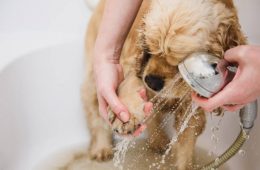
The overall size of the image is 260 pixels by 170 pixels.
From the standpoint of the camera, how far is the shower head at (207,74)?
0.88 metres

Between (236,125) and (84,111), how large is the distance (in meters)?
0.48

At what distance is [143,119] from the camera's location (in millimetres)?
1093

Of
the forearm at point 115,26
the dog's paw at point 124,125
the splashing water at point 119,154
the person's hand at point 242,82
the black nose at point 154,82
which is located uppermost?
the forearm at point 115,26

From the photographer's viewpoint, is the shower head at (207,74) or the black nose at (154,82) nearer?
the shower head at (207,74)

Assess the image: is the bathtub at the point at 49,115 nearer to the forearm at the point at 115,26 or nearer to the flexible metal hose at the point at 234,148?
the flexible metal hose at the point at 234,148

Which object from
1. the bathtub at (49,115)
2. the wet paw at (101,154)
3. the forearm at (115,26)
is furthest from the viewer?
the wet paw at (101,154)

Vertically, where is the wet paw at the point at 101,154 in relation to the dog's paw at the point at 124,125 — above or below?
below

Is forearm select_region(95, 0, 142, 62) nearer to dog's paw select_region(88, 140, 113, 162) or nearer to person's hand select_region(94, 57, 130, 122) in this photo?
person's hand select_region(94, 57, 130, 122)

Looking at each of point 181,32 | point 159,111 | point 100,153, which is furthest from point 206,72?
point 100,153

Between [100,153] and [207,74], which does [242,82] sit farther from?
[100,153]

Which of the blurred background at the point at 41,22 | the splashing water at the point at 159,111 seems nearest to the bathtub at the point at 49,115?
the blurred background at the point at 41,22

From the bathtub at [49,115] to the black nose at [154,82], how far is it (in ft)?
1.25

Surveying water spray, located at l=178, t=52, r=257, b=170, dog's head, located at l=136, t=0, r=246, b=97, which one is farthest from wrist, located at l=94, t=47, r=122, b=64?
water spray, located at l=178, t=52, r=257, b=170

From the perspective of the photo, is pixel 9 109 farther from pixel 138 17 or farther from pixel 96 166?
pixel 138 17
